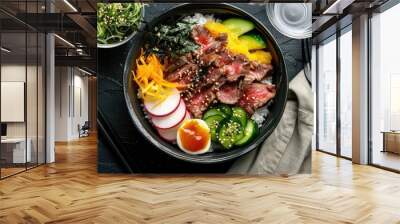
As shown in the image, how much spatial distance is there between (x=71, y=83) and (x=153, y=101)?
1065cm

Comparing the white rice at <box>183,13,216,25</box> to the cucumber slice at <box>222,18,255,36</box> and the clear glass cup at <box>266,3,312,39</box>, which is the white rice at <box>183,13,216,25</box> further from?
the clear glass cup at <box>266,3,312,39</box>

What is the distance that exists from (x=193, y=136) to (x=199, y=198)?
1530 mm

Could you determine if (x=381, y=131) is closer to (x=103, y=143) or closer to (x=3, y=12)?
(x=103, y=143)

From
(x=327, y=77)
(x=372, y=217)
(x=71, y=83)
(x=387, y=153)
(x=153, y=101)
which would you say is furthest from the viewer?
(x=71, y=83)

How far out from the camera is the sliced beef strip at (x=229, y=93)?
592 cm

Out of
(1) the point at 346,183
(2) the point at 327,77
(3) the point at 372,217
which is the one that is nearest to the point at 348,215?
(3) the point at 372,217

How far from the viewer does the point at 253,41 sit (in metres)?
6.04

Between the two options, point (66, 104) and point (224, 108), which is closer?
point (224, 108)

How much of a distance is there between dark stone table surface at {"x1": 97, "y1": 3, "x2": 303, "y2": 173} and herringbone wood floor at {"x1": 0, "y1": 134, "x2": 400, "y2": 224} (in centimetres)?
24

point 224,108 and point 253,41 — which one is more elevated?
point 253,41

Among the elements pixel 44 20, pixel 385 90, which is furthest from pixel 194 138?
pixel 385 90

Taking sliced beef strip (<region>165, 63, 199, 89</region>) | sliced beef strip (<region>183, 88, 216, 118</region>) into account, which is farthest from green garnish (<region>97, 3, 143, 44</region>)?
sliced beef strip (<region>183, 88, 216, 118</region>)

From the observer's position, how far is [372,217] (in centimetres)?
368

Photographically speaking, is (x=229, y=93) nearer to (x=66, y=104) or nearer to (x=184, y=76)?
(x=184, y=76)
